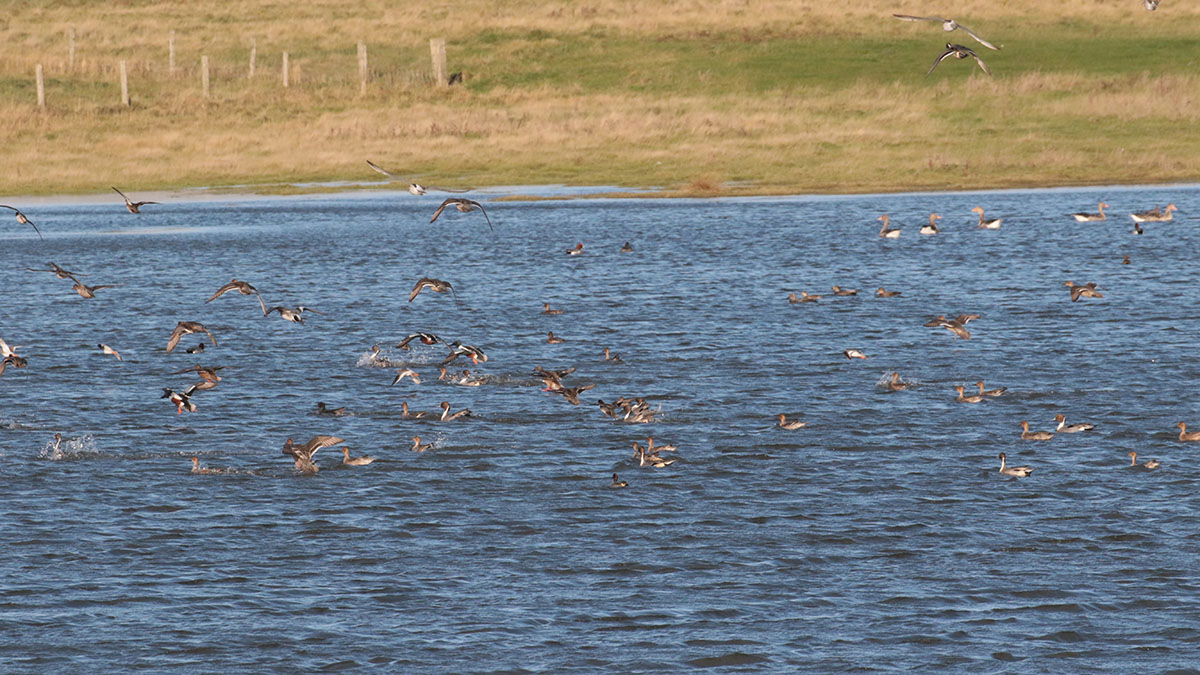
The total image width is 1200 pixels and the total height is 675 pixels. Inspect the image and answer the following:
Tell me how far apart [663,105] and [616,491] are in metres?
50.8

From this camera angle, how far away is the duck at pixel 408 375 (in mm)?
23684

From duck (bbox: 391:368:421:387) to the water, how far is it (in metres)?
0.14

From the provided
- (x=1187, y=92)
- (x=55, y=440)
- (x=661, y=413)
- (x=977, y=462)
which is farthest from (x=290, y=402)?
(x=1187, y=92)

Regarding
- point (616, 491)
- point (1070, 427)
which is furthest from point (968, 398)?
point (616, 491)

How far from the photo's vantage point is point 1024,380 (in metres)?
23.8

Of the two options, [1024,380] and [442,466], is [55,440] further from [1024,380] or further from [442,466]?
[1024,380]

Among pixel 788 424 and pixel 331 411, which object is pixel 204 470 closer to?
pixel 331 411

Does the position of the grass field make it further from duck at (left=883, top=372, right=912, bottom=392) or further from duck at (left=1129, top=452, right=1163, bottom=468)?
duck at (left=1129, top=452, right=1163, bottom=468)

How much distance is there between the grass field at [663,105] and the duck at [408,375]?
106 ft

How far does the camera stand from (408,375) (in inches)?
980

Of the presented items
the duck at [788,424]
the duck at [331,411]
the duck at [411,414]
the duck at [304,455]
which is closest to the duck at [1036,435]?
the duck at [788,424]

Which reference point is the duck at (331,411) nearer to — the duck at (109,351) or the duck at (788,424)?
the duck at (109,351)

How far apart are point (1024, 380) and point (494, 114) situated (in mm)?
45132

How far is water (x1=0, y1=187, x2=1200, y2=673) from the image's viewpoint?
12789 millimetres
